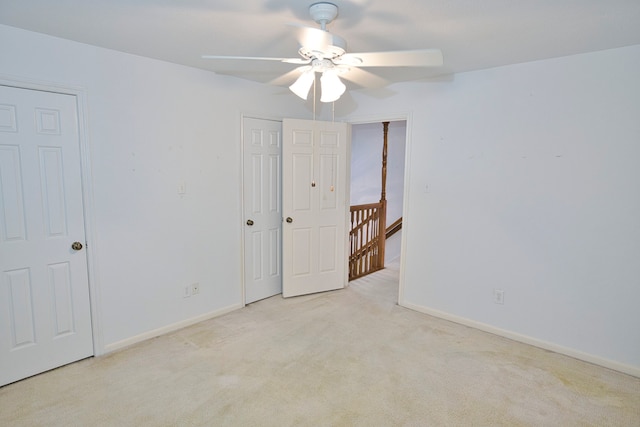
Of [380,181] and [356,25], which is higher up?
[356,25]

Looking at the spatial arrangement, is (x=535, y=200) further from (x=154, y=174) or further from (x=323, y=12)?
(x=154, y=174)

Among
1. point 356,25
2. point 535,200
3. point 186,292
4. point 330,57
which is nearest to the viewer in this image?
point 330,57

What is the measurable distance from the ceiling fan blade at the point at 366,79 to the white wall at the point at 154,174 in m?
0.98

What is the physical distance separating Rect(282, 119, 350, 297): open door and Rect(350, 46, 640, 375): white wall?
825 millimetres

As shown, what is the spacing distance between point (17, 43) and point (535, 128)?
3.65 metres

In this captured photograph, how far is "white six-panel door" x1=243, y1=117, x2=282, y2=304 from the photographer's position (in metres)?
3.57

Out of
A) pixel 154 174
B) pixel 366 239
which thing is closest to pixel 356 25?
pixel 154 174

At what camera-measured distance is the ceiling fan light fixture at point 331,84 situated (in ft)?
6.73

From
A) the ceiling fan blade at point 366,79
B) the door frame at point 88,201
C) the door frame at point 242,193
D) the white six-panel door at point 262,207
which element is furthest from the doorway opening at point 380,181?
the door frame at point 88,201

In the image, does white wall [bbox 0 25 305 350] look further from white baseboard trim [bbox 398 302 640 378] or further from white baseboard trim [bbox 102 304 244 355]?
white baseboard trim [bbox 398 302 640 378]

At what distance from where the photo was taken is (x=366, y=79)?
3271 mm

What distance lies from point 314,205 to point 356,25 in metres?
2.15

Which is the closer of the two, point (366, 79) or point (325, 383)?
point (325, 383)

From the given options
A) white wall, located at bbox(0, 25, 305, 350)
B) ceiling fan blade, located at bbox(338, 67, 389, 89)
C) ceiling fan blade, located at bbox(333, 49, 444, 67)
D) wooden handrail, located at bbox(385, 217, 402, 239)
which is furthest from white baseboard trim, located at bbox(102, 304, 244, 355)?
wooden handrail, located at bbox(385, 217, 402, 239)
